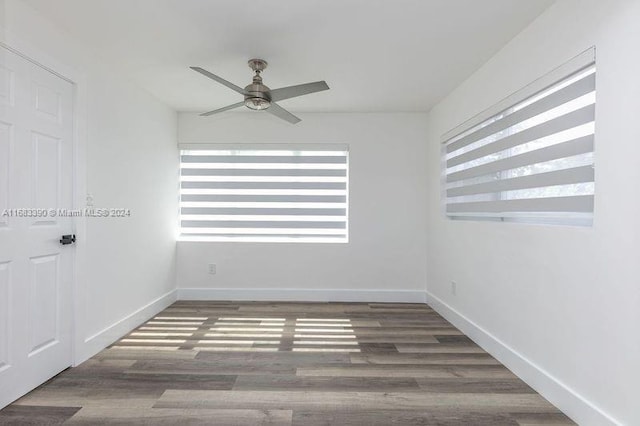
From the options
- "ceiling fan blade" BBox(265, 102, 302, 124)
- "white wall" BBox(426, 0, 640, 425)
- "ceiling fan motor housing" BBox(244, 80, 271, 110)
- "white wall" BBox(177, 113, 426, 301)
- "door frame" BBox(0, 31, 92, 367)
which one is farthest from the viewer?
"white wall" BBox(177, 113, 426, 301)

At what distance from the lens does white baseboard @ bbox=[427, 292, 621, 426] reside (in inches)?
74.7

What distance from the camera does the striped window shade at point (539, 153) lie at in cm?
201

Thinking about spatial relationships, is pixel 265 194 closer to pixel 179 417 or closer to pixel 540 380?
pixel 179 417

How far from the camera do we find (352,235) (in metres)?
4.57

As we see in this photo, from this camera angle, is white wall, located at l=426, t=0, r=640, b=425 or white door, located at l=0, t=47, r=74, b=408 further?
white door, located at l=0, t=47, r=74, b=408

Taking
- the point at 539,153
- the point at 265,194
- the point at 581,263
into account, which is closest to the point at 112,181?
the point at 265,194

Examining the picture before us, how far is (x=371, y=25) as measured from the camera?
2412 millimetres

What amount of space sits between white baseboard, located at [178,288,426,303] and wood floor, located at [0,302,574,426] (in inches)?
34.6

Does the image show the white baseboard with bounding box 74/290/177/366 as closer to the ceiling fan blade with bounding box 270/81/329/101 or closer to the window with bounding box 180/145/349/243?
the window with bounding box 180/145/349/243

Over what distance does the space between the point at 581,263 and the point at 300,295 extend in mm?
3216

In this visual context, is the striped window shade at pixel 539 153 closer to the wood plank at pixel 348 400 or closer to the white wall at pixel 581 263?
the white wall at pixel 581 263

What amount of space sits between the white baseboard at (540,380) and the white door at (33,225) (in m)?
3.28

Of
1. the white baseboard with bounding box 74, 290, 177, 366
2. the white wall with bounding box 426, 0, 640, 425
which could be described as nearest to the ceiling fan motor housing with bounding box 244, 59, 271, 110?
the white wall with bounding box 426, 0, 640, 425

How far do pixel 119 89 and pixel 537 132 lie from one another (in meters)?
3.48
